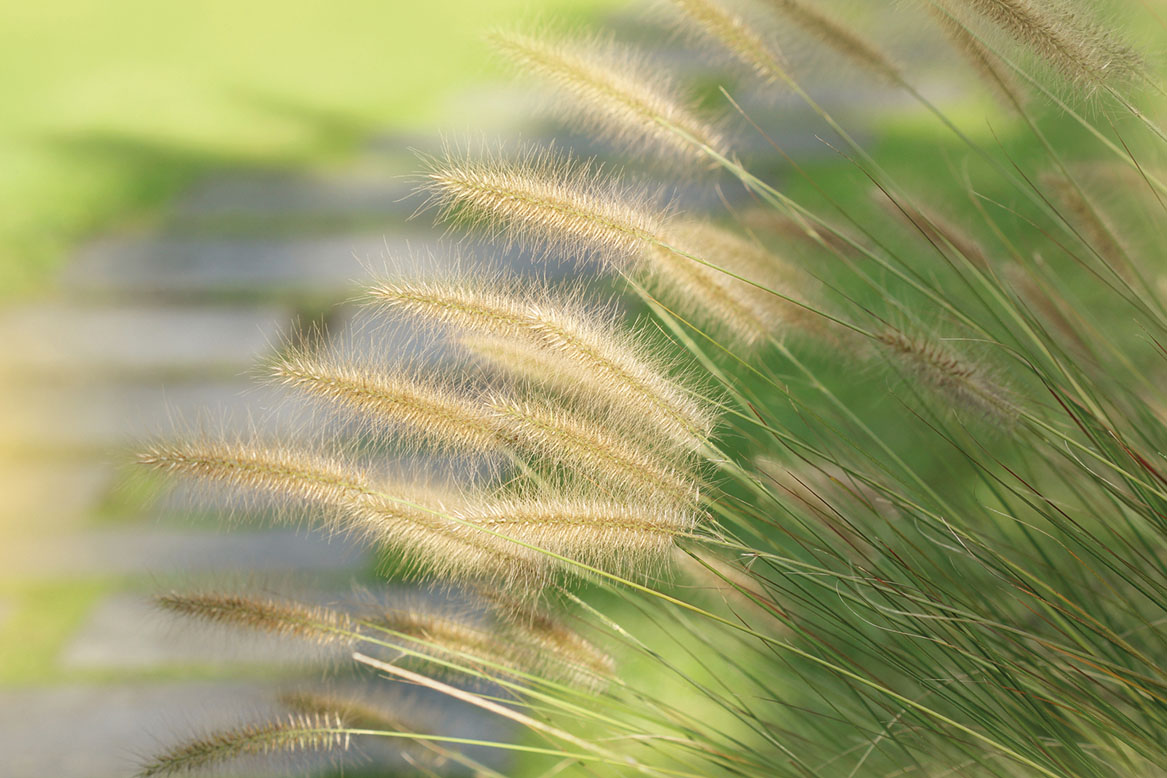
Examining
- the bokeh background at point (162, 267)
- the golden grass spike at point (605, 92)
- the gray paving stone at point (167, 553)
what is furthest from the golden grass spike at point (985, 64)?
the gray paving stone at point (167, 553)

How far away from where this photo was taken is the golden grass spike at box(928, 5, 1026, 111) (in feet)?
2.92

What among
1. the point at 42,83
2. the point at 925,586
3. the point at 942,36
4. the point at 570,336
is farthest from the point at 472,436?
the point at 42,83

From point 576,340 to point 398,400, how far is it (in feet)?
0.49

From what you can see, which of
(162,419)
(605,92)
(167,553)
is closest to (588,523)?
(605,92)

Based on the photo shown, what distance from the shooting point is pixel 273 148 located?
77.3 inches

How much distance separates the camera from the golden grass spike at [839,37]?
89 centimetres

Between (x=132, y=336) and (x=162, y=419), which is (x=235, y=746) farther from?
(x=132, y=336)

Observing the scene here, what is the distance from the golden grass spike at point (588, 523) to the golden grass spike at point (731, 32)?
47cm

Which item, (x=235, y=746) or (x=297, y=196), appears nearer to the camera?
(x=235, y=746)

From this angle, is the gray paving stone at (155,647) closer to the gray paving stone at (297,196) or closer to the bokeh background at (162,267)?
the bokeh background at (162,267)

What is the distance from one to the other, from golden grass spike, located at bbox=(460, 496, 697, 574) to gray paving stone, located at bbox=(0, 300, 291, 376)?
1046 mm

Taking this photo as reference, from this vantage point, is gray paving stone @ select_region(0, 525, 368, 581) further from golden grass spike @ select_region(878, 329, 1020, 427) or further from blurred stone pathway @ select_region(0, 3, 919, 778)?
golden grass spike @ select_region(878, 329, 1020, 427)

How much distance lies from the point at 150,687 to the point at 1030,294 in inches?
46.7

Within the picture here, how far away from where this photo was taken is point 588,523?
26.0 inches
